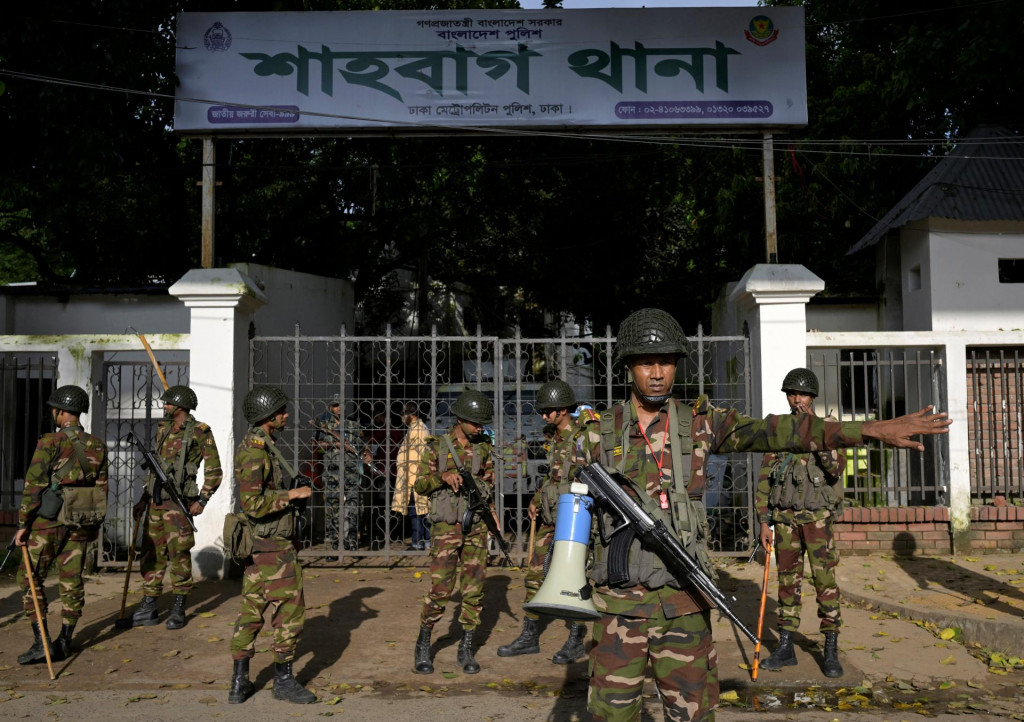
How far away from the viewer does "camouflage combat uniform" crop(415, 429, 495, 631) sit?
6.22 meters

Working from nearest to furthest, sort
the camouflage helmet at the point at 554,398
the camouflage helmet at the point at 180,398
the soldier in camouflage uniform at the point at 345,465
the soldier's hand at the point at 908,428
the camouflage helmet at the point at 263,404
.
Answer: the soldier's hand at the point at 908,428
the camouflage helmet at the point at 263,404
the camouflage helmet at the point at 554,398
the camouflage helmet at the point at 180,398
the soldier in camouflage uniform at the point at 345,465

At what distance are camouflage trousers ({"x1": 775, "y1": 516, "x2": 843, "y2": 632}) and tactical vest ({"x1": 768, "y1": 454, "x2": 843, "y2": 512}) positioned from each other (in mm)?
112

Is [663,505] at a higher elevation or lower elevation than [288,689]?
higher

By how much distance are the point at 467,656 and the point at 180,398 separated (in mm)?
3248

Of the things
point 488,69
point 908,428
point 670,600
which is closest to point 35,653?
point 670,600

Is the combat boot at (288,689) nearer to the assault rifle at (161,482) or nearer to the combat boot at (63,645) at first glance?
the combat boot at (63,645)

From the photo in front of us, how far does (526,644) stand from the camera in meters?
6.70

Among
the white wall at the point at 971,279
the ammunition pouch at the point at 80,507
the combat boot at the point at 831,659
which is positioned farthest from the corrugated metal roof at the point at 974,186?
the ammunition pouch at the point at 80,507

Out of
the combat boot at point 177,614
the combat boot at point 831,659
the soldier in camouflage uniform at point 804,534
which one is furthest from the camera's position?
the combat boot at point 177,614

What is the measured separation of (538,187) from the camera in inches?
727

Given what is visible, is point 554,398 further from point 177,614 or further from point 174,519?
point 177,614

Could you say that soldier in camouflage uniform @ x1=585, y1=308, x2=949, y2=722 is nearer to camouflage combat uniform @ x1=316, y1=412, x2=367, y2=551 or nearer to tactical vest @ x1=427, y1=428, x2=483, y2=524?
tactical vest @ x1=427, y1=428, x2=483, y2=524

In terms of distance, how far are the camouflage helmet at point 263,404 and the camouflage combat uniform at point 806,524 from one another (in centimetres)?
321

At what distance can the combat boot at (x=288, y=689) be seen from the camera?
560 cm
